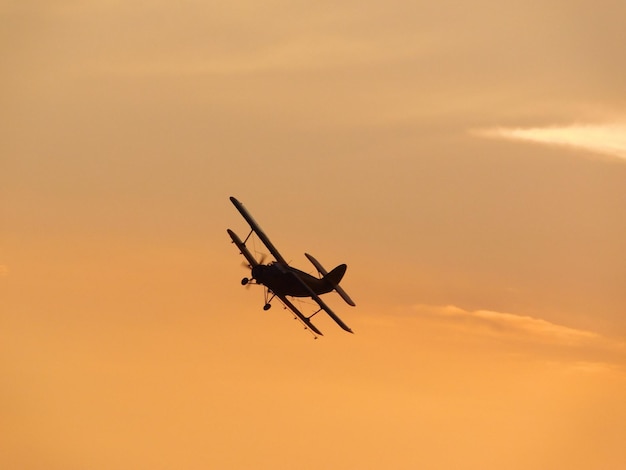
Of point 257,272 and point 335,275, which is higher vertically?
point 335,275

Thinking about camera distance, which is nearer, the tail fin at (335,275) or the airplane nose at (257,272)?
the airplane nose at (257,272)

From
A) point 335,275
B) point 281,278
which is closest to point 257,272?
point 281,278

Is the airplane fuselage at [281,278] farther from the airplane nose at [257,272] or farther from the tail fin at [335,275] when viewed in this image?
the tail fin at [335,275]

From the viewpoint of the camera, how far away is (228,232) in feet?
620

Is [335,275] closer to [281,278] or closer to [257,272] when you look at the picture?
[281,278]

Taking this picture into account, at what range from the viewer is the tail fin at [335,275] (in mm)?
197750

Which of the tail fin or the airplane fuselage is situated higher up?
the tail fin

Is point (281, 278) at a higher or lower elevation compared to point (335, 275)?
lower

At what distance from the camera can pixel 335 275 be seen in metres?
198

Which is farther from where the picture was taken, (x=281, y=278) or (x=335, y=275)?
(x=335, y=275)

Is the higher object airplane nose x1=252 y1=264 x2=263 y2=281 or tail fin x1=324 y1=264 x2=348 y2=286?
tail fin x1=324 y1=264 x2=348 y2=286

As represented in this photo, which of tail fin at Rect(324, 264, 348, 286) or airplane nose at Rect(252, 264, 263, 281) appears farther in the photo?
tail fin at Rect(324, 264, 348, 286)

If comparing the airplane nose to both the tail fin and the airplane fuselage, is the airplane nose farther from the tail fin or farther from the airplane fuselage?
the tail fin

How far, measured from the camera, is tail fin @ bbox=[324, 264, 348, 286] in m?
198
